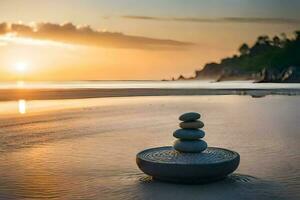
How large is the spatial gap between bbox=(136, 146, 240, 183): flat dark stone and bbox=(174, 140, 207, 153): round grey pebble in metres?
0.11

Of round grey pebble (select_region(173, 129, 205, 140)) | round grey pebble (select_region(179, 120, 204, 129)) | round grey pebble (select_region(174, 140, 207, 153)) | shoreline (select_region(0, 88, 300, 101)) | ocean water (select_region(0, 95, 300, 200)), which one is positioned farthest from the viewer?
shoreline (select_region(0, 88, 300, 101))

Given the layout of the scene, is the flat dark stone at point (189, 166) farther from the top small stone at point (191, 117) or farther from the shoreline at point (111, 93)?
the shoreline at point (111, 93)

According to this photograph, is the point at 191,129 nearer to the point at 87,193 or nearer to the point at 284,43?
the point at 87,193

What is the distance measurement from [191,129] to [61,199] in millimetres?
3824

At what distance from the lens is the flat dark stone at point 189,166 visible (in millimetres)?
10812

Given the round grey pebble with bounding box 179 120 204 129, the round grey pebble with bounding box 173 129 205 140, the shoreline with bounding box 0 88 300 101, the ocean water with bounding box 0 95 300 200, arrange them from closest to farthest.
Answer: the ocean water with bounding box 0 95 300 200, the round grey pebble with bounding box 173 129 205 140, the round grey pebble with bounding box 179 120 204 129, the shoreline with bounding box 0 88 300 101

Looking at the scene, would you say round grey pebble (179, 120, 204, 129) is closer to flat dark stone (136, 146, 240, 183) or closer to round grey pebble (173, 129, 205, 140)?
round grey pebble (173, 129, 205, 140)

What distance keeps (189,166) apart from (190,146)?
86 cm

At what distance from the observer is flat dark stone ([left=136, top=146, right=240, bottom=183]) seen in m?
10.8

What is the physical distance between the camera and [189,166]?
1076 cm

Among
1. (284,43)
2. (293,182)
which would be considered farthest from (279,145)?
(284,43)

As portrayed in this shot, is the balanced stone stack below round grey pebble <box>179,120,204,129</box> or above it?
below

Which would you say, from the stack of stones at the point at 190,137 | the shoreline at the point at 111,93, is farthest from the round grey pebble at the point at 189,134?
the shoreline at the point at 111,93

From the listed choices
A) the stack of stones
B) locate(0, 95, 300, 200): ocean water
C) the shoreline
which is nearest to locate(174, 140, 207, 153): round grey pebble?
the stack of stones
